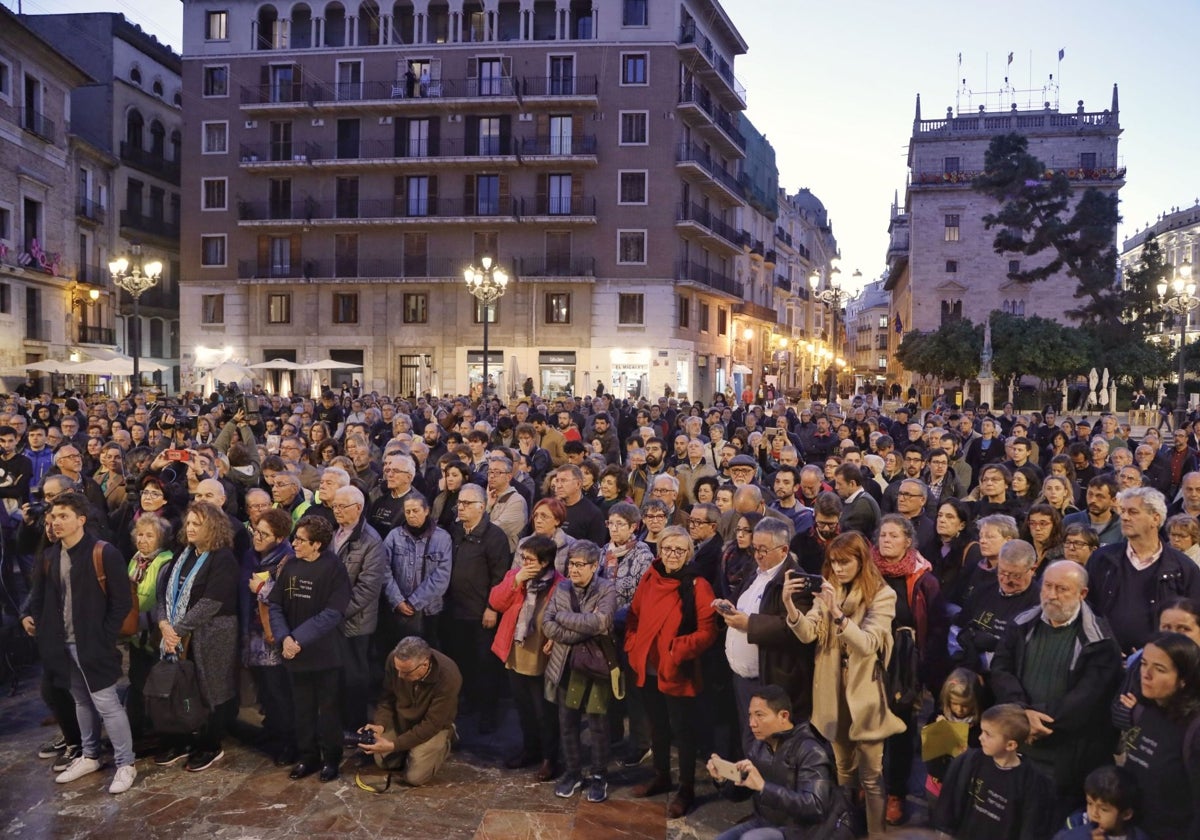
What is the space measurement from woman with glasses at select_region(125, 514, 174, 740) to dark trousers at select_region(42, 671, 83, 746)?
32 centimetres

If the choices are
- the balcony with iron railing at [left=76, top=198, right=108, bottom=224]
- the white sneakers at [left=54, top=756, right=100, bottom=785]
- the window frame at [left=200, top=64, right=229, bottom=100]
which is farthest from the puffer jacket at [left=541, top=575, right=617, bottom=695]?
the window frame at [left=200, top=64, right=229, bottom=100]

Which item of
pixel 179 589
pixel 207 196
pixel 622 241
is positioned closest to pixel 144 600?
pixel 179 589

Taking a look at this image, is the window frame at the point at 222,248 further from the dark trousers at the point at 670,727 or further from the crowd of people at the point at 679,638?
the dark trousers at the point at 670,727

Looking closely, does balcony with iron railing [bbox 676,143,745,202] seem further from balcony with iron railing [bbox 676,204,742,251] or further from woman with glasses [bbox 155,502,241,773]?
woman with glasses [bbox 155,502,241,773]

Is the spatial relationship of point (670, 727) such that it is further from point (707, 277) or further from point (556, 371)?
point (707, 277)

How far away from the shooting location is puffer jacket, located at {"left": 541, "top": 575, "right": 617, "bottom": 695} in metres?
5.28

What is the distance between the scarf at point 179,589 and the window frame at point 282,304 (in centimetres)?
3482

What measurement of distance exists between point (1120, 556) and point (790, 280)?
194ft

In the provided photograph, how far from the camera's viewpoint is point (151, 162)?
1607 inches

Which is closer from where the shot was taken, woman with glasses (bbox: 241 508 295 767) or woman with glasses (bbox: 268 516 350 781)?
woman with glasses (bbox: 268 516 350 781)

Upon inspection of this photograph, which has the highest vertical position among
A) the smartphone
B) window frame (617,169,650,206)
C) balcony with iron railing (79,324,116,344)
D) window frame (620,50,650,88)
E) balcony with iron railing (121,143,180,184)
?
window frame (620,50,650,88)

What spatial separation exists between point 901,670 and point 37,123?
36211mm

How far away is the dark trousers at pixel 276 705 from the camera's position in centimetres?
585

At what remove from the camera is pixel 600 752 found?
5504 millimetres
